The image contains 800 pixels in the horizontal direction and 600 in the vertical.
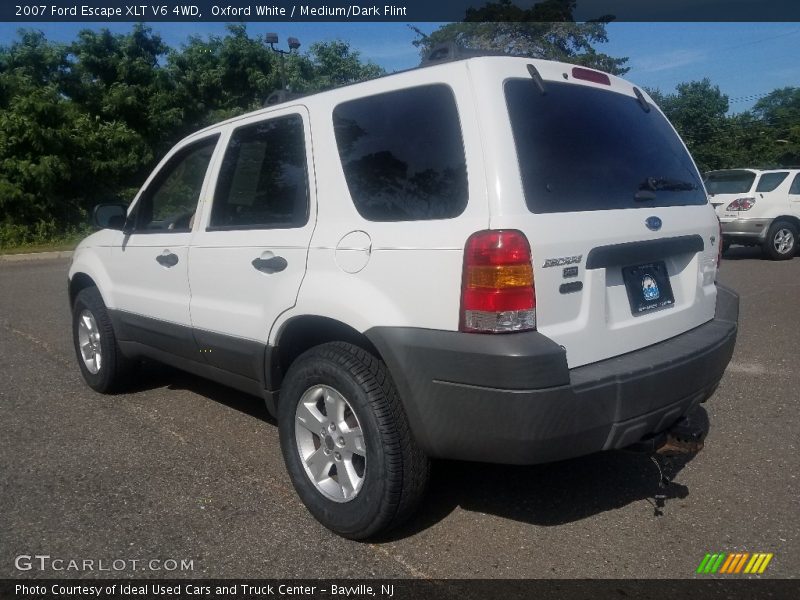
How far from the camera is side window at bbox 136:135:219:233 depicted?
4086 mm

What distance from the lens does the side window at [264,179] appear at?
3316 millimetres

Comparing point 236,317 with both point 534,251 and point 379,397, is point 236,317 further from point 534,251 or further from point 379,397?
point 534,251

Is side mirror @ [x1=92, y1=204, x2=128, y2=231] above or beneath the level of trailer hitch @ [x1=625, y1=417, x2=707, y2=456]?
above

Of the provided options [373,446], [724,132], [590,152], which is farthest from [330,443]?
[724,132]

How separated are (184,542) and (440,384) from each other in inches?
52.7

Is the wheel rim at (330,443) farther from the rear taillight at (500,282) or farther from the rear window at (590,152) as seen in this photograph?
the rear window at (590,152)

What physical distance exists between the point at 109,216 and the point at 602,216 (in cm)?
327

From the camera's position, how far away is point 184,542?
9.77 feet

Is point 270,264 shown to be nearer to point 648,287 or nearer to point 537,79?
point 537,79

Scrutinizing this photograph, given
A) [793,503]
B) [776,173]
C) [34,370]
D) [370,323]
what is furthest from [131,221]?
[776,173]

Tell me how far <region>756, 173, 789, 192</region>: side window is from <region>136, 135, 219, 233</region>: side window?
11.5m

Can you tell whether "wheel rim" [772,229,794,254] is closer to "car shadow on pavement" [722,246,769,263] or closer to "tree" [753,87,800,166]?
"car shadow on pavement" [722,246,769,263]

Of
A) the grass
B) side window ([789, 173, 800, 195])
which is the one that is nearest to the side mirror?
side window ([789, 173, 800, 195])

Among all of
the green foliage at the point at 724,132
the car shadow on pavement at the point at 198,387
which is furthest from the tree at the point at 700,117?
the car shadow on pavement at the point at 198,387
